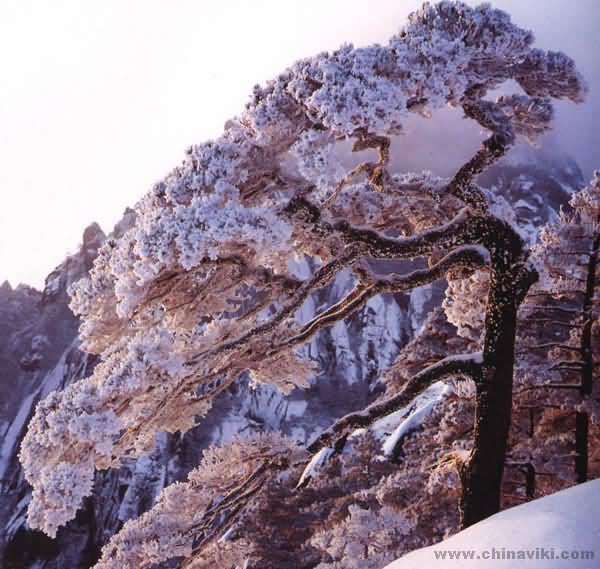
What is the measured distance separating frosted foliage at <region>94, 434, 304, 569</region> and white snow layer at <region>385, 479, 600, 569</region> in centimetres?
163

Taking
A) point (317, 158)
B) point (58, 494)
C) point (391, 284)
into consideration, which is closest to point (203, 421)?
point (391, 284)

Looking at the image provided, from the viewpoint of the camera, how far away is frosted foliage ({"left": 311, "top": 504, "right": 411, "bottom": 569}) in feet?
25.2

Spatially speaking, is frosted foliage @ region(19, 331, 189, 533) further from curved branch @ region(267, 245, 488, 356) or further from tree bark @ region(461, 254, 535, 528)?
tree bark @ region(461, 254, 535, 528)

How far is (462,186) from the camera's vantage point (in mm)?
4309

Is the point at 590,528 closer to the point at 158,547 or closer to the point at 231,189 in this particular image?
the point at 231,189

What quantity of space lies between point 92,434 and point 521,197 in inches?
1283

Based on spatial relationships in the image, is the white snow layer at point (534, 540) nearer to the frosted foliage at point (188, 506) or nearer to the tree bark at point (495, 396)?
the tree bark at point (495, 396)

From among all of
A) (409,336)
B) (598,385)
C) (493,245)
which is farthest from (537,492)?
(409,336)

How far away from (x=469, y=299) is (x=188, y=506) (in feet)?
11.8

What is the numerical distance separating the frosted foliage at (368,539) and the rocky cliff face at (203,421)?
13274 mm

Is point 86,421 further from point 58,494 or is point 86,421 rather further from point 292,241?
point 292,241

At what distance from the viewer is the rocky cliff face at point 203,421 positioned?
22.1 m

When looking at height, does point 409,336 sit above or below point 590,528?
above

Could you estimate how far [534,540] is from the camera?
7.99ft
